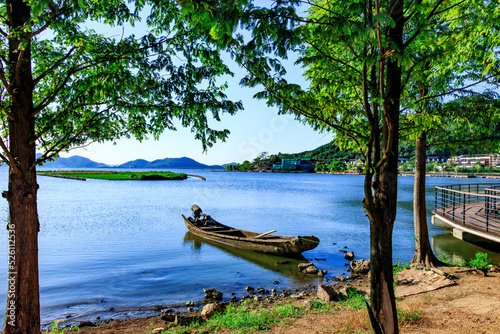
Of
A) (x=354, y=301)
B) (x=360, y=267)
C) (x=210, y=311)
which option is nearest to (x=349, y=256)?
(x=360, y=267)

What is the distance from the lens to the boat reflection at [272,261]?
13172 mm

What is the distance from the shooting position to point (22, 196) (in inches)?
201

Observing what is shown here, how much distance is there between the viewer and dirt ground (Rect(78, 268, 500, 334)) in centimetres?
564

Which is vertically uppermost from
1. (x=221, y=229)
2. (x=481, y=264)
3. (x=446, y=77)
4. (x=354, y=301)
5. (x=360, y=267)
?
(x=446, y=77)

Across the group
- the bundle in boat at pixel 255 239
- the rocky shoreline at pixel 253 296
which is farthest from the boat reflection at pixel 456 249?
the bundle in boat at pixel 255 239

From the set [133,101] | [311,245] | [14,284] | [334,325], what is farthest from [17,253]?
[311,245]

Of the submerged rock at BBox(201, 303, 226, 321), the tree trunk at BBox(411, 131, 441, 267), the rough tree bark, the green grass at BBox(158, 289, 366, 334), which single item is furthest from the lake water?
the rough tree bark

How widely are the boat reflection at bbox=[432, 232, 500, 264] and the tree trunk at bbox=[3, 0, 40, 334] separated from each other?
52.4ft

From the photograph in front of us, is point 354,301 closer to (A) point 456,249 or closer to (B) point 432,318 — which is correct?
(B) point 432,318

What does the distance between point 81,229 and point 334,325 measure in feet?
76.8

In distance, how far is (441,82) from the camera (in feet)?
27.3

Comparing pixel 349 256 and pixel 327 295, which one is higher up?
pixel 327 295

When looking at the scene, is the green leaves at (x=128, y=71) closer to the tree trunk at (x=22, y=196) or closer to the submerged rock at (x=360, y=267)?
the tree trunk at (x=22, y=196)

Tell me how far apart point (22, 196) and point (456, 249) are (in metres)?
19.6
